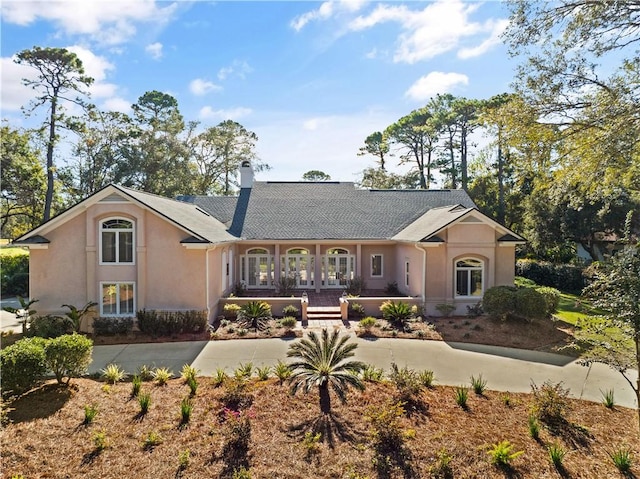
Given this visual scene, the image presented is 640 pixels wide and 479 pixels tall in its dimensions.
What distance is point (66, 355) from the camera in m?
8.77

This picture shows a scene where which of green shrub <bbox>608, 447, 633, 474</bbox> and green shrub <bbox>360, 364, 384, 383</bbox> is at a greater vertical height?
green shrub <bbox>360, 364, 384, 383</bbox>

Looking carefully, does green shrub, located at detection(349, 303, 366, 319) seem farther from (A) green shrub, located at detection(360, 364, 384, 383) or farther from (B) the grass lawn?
(B) the grass lawn

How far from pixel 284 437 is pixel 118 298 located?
11408 mm

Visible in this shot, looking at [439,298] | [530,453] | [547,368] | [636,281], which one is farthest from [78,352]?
[439,298]

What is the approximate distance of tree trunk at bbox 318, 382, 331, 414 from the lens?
8.23m

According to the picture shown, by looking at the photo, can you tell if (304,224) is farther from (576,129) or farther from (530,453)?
(530,453)

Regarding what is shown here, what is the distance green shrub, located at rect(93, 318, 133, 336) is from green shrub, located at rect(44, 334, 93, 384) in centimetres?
534

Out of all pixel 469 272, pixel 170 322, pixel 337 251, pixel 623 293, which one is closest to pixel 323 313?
pixel 337 251

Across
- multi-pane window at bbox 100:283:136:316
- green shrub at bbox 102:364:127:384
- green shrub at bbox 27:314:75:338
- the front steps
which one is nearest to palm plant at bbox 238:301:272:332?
the front steps

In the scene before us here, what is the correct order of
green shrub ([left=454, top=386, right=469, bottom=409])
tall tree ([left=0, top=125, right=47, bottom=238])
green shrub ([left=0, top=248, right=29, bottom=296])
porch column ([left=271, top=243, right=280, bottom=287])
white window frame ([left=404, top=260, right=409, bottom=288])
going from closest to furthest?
green shrub ([left=454, top=386, right=469, bottom=409]), white window frame ([left=404, top=260, right=409, bottom=288]), porch column ([left=271, top=243, right=280, bottom=287]), green shrub ([left=0, top=248, right=29, bottom=296]), tall tree ([left=0, top=125, right=47, bottom=238])

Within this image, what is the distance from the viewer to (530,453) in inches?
272

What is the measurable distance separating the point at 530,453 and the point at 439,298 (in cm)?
1091

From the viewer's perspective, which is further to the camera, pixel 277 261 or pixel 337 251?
pixel 337 251

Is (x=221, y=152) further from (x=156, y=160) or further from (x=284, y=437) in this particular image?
(x=284, y=437)
